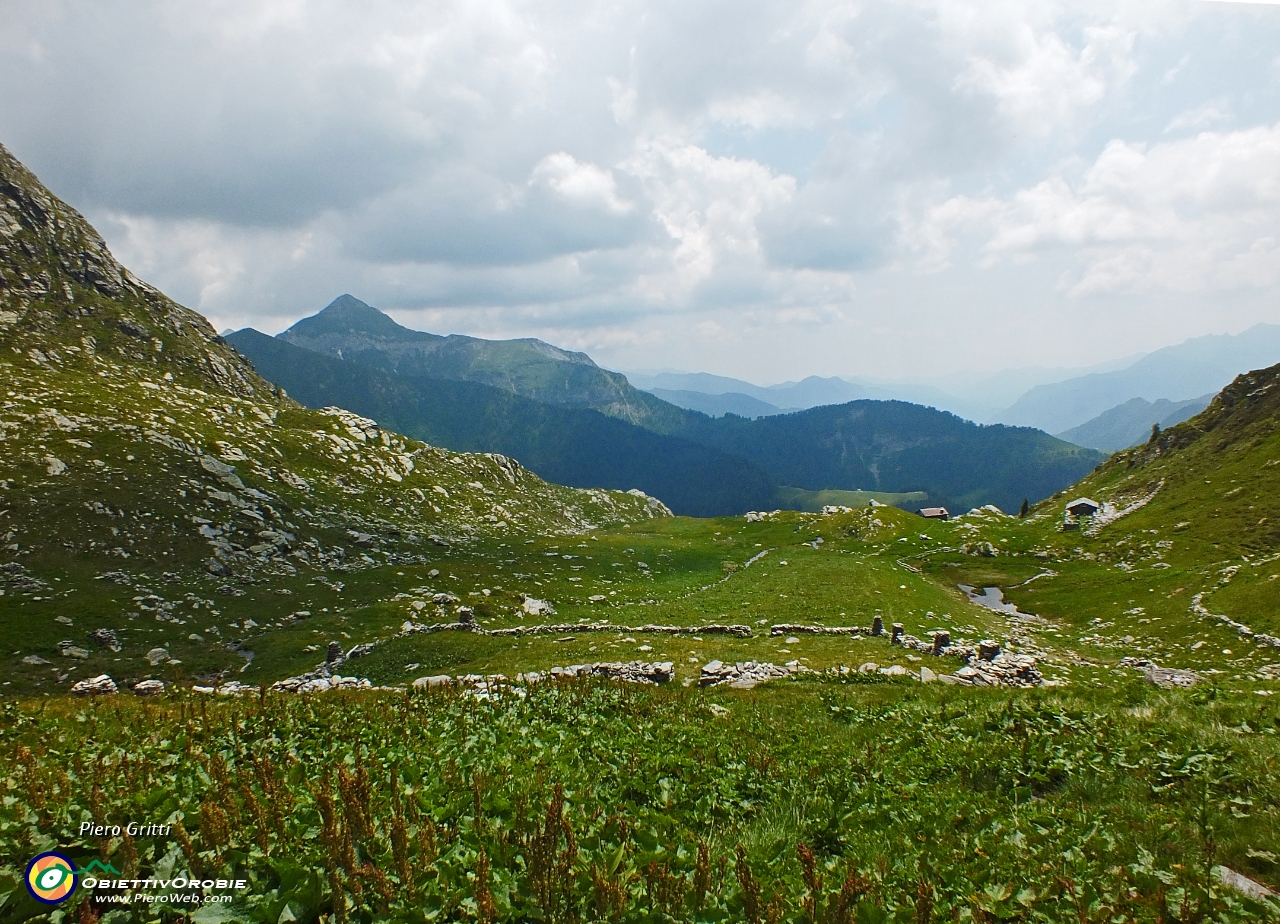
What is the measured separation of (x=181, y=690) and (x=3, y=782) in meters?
9.10

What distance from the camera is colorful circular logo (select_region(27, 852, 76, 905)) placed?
16.3 feet

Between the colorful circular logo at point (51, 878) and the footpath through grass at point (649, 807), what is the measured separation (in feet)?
0.40

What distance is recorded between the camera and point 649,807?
9289 millimetres

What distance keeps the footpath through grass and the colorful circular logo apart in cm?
12

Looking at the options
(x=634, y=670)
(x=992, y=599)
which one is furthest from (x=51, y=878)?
(x=992, y=599)

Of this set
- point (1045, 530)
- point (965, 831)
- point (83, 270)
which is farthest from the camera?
point (83, 270)

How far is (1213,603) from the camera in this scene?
40.7 metres

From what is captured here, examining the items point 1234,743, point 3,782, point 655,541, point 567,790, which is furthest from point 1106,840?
point 655,541

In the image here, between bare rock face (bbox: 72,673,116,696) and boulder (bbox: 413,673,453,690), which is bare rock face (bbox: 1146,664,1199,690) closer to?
boulder (bbox: 413,673,453,690)

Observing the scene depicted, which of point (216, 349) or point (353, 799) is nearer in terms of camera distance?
point (353, 799)

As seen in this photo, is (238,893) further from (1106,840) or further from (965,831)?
(1106,840)

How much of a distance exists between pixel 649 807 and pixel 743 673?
1547 cm

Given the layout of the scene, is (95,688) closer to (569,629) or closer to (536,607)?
(569,629)

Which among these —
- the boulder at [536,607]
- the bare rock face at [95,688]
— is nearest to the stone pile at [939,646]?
the boulder at [536,607]
